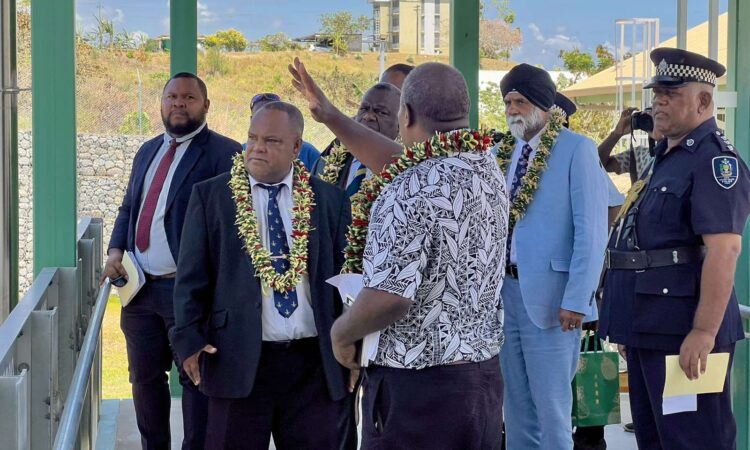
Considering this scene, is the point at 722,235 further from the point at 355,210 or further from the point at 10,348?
the point at 10,348

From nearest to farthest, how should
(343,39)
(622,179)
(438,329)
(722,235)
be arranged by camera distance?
(438,329), (722,235), (343,39), (622,179)

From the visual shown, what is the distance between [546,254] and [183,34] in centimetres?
283

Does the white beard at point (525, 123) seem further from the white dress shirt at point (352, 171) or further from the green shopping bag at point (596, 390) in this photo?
the green shopping bag at point (596, 390)

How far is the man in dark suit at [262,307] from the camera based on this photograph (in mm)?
3600

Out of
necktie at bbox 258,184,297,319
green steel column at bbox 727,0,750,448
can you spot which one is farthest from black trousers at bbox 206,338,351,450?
green steel column at bbox 727,0,750,448

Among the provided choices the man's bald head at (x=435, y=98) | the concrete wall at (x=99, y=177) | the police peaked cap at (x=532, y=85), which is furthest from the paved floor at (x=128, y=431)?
the concrete wall at (x=99, y=177)

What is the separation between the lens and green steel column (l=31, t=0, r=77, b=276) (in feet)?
13.0

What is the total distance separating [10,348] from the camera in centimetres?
263

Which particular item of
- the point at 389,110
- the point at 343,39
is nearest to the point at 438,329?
the point at 389,110

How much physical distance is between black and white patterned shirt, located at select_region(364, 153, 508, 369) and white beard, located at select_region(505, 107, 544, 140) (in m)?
1.55

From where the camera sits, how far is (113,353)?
1267 centimetres

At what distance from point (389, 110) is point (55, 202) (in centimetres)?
144

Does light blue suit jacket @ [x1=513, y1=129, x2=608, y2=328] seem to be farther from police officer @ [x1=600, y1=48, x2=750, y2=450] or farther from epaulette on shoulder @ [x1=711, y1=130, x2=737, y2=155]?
epaulette on shoulder @ [x1=711, y1=130, x2=737, y2=155]

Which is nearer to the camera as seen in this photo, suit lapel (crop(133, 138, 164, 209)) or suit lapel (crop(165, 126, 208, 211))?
suit lapel (crop(165, 126, 208, 211))
